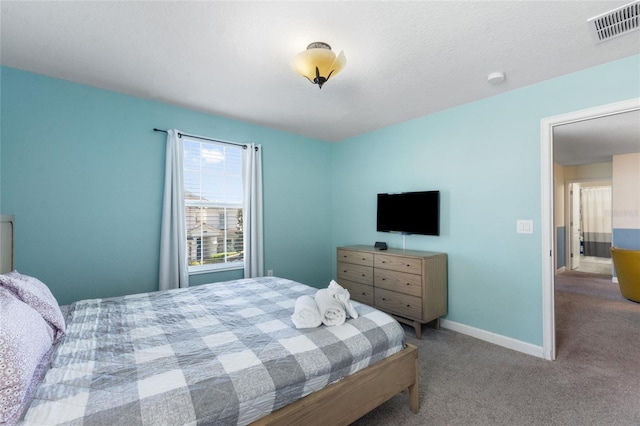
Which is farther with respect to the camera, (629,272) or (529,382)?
(629,272)

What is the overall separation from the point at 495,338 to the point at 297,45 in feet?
10.5

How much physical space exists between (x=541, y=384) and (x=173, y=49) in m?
3.70

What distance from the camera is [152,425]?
1.00m

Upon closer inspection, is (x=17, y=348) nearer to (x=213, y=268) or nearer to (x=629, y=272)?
(x=213, y=268)

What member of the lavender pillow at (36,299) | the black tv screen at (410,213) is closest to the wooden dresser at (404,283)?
the black tv screen at (410,213)

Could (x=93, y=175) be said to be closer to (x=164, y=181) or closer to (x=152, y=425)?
(x=164, y=181)

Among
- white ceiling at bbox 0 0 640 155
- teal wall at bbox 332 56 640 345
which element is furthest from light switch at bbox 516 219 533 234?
white ceiling at bbox 0 0 640 155

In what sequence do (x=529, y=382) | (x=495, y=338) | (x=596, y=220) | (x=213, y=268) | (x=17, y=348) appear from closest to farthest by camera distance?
1. (x=17, y=348)
2. (x=529, y=382)
3. (x=495, y=338)
4. (x=213, y=268)
5. (x=596, y=220)

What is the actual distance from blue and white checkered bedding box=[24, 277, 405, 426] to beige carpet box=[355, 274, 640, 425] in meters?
0.59

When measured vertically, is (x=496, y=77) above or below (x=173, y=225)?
above

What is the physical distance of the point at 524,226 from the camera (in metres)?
2.71

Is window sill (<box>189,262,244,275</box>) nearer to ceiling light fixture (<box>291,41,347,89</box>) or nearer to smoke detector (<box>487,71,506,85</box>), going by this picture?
ceiling light fixture (<box>291,41,347,89</box>)

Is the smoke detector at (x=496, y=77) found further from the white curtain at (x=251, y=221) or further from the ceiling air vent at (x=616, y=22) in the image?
the white curtain at (x=251, y=221)

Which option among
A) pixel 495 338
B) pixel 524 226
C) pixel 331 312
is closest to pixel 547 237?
pixel 524 226
